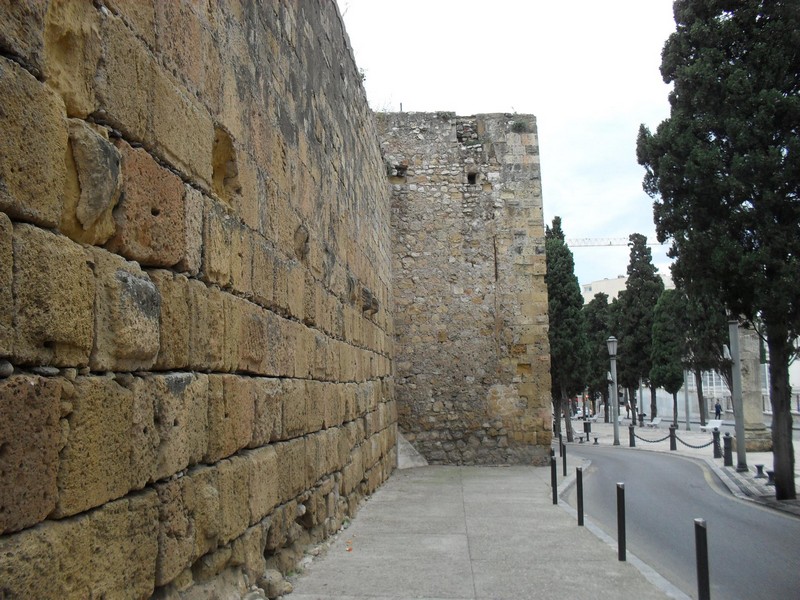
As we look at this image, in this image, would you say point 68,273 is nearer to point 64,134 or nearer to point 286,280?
point 64,134

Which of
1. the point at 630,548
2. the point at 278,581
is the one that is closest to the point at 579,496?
the point at 630,548

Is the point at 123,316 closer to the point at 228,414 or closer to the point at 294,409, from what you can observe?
the point at 228,414

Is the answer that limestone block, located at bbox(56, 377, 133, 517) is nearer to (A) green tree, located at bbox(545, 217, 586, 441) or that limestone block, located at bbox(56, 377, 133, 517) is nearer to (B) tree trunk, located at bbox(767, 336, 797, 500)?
(B) tree trunk, located at bbox(767, 336, 797, 500)

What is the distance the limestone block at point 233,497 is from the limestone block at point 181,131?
4.75ft

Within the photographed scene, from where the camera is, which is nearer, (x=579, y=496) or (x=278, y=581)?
(x=278, y=581)

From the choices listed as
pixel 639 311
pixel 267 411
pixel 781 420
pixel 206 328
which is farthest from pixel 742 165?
pixel 639 311

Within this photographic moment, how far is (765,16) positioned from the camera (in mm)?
11438

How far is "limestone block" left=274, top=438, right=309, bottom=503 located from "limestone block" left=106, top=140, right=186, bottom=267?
6.54 ft

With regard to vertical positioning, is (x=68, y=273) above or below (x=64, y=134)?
below

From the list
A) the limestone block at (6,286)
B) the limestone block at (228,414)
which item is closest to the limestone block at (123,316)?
the limestone block at (6,286)

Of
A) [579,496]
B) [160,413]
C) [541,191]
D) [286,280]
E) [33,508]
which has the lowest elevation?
[579,496]

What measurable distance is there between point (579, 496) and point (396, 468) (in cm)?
571

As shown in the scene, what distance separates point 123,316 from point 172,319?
0.50 meters

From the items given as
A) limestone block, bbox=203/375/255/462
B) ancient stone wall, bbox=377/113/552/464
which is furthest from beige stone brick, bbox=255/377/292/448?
ancient stone wall, bbox=377/113/552/464
